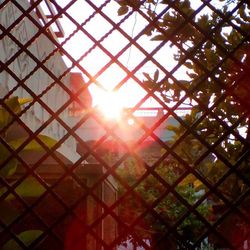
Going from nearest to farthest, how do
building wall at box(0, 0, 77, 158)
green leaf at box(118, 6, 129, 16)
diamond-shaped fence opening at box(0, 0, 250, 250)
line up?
diamond-shaped fence opening at box(0, 0, 250, 250) → green leaf at box(118, 6, 129, 16) → building wall at box(0, 0, 77, 158)

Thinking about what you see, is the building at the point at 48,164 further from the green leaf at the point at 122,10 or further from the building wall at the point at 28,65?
the green leaf at the point at 122,10

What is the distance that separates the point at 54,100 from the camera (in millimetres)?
8234

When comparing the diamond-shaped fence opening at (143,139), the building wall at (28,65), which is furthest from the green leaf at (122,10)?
the building wall at (28,65)

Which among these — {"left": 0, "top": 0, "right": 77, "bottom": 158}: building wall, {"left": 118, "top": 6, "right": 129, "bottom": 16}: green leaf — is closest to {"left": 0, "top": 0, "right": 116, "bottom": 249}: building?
{"left": 0, "top": 0, "right": 77, "bottom": 158}: building wall

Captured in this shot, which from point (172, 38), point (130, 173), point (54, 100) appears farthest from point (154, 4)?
point (130, 173)

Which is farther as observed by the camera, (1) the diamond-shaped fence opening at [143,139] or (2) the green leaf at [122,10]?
(2) the green leaf at [122,10]

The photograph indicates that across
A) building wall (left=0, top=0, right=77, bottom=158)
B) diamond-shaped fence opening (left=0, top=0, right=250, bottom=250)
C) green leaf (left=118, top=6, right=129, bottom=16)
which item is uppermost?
building wall (left=0, top=0, right=77, bottom=158)

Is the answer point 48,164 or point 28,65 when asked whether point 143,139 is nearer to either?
point 48,164

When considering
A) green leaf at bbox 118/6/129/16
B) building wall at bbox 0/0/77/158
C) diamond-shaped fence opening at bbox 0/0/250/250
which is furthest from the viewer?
building wall at bbox 0/0/77/158

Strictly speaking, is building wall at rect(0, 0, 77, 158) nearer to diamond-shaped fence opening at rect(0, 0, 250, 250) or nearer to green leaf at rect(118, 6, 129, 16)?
diamond-shaped fence opening at rect(0, 0, 250, 250)

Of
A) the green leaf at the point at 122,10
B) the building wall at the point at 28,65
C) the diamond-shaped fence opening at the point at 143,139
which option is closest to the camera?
the diamond-shaped fence opening at the point at 143,139

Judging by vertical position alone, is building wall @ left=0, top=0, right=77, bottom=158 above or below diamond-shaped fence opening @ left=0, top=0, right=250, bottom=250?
above

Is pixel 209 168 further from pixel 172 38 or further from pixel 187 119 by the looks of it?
pixel 172 38

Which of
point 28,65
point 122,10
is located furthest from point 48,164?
point 28,65
